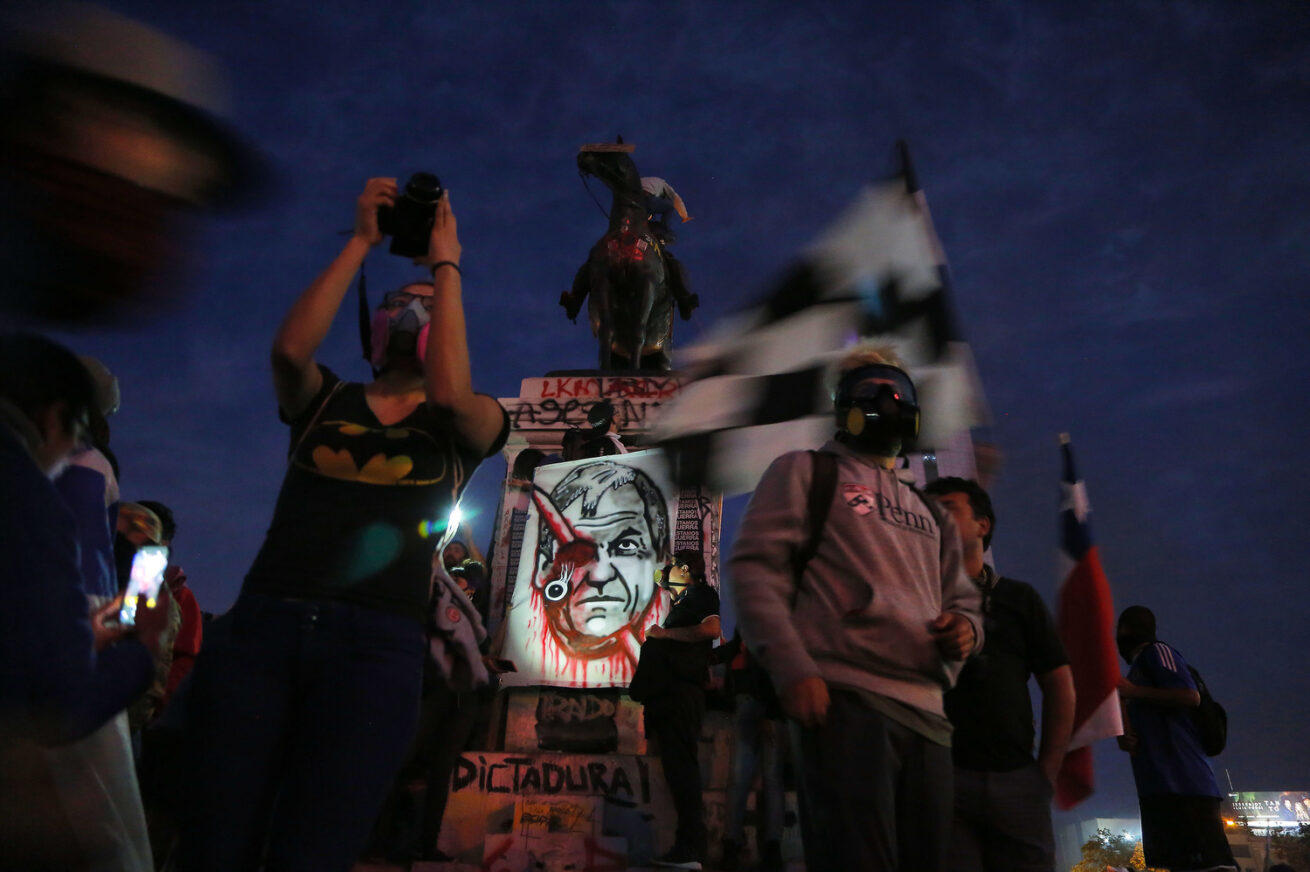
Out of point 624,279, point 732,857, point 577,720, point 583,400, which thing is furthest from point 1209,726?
point 624,279

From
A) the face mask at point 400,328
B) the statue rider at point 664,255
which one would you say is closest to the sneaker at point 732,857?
the face mask at point 400,328

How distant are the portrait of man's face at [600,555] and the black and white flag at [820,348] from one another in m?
2.44

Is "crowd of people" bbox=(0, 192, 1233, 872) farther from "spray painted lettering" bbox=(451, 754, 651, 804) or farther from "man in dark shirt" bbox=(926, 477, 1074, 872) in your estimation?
"spray painted lettering" bbox=(451, 754, 651, 804)

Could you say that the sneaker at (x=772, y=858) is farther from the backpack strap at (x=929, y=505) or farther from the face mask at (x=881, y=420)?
the face mask at (x=881, y=420)

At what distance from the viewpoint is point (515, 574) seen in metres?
9.16

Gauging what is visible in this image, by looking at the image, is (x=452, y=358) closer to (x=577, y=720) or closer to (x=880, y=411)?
(x=880, y=411)

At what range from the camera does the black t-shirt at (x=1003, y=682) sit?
3191 mm

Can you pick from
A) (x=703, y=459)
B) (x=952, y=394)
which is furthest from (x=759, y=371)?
(x=952, y=394)

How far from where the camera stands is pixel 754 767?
6.21 m

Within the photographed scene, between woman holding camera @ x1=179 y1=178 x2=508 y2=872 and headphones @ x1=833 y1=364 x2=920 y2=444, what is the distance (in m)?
1.19

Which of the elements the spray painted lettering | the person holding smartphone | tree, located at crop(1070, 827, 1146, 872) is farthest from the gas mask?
tree, located at crop(1070, 827, 1146, 872)

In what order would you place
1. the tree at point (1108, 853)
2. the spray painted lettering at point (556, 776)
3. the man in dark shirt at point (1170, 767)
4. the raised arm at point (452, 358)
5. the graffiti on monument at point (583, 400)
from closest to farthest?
the raised arm at point (452, 358) < the man in dark shirt at point (1170, 767) < the spray painted lettering at point (556, 776) < the graffiti on monument at point (583, 400) < the tree at point (1108, 853)

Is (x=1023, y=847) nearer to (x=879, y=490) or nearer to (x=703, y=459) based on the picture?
(x=879, y=490)

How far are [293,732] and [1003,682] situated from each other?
260cm
